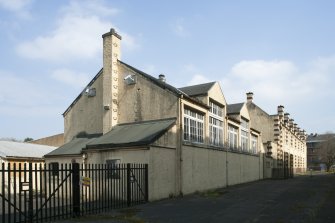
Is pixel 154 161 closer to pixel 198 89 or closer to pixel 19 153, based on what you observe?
pixel 198 89

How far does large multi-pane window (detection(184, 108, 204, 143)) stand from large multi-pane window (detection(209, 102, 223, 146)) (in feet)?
6.59

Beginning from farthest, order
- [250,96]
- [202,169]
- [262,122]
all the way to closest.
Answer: [250,96]
[262,122]
[202,169]

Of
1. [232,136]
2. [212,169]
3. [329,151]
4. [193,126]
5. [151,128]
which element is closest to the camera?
[151,128]

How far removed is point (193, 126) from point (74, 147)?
7539 millimetres

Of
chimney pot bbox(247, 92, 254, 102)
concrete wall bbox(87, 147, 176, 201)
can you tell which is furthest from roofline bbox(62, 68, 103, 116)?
chimney pot bbox(247, 92, 254, 102)

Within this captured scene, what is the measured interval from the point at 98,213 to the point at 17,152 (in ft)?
66.6

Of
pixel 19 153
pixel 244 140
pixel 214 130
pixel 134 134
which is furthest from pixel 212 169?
pixel 19 153

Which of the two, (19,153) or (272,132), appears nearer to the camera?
(19,153)

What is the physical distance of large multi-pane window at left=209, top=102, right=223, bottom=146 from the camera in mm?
28234

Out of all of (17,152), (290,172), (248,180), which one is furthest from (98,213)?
(290,172)

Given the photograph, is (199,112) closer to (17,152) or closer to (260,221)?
(260,221)

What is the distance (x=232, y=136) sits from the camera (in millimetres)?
34156

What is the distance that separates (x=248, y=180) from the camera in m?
38.2

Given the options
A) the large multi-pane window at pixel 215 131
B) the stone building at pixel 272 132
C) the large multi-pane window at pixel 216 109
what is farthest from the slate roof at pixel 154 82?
the stone building at pixel 272 132
